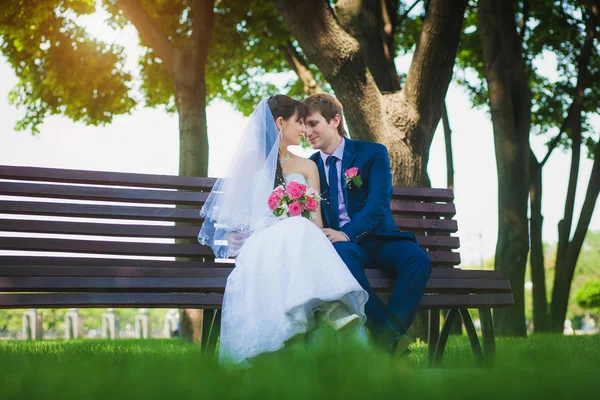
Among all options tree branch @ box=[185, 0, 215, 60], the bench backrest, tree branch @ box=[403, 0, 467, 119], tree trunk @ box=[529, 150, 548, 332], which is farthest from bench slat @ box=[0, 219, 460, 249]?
tree trunk @ box=[529, 150, 548, 332]

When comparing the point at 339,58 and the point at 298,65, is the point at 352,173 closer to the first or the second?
the point at 339,58

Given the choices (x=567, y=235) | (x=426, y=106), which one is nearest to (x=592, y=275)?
(x=567, y=235)

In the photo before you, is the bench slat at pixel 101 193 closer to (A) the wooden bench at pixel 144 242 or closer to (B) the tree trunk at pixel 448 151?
(A) the wooden bench at pixel 144 242

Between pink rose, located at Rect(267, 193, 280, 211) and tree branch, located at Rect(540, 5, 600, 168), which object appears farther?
tree branch, located at Rect(540, 5, 600, 168)

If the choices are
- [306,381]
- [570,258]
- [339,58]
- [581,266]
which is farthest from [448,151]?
[581,266]

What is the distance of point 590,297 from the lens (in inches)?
2069

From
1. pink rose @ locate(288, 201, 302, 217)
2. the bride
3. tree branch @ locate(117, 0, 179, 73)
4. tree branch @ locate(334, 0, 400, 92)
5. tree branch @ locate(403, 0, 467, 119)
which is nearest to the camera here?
the bride

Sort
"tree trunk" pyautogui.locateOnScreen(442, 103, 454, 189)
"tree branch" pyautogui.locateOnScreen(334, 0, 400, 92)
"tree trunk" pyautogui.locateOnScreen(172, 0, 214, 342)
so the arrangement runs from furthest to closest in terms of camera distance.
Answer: "tree trunk" pyautogui.locateOnScreen(442, 103, 454, 189)
"tree trunk" pyautogui.locateOnScreen(172, 0, 214, 342)
"tree branch" pyautogui.locateOnScreen(334, 0, 400, 92)

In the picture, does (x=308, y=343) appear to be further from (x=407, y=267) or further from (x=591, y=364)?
(x=591, y=364)

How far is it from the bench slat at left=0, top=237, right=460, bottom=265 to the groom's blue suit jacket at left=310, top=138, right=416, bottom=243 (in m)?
1.13

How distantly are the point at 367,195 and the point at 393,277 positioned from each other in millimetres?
794

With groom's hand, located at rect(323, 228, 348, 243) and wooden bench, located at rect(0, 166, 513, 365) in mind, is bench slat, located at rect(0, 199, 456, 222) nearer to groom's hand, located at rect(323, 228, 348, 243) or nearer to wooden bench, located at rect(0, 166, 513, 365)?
wooden bench, located at rect(0, 166, 513, 365)

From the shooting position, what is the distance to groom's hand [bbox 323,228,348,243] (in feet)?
17.4

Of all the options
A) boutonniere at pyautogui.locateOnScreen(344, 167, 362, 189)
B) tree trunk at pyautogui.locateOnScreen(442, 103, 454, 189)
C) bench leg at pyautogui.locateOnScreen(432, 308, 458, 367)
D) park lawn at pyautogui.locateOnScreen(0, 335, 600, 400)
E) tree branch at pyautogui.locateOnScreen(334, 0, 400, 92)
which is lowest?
bench leg at pyautogui.locateOnScreen(432, 308, 458, 367)
